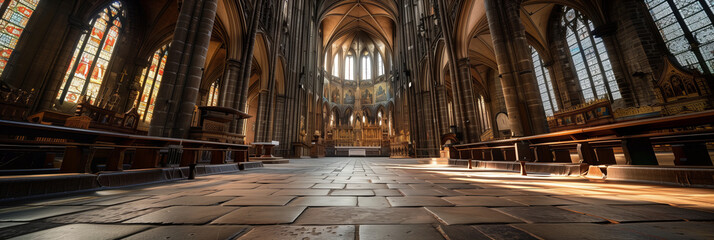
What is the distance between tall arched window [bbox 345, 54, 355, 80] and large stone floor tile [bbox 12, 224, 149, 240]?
1261 inches

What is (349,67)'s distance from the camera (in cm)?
3266

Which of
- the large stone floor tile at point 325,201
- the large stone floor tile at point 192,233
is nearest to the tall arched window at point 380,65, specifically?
the large stone floor tile at point 325,201

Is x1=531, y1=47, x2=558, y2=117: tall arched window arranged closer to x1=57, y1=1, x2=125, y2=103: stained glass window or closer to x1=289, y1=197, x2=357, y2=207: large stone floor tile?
x1=289, y1=197, x2=357, y2=207: large stone floor tile

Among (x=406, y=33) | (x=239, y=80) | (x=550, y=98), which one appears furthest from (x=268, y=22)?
(x=550, y=98)

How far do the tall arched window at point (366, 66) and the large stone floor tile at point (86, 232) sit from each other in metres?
32.1

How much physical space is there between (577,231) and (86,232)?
202cm

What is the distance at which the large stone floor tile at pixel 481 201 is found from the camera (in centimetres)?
145

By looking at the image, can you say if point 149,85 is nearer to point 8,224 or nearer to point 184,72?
point 184,72

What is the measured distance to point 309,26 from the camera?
19.4m

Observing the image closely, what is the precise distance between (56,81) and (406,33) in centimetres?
1976

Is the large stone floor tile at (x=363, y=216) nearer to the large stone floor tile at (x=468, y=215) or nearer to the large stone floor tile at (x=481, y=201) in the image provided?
the large stone floor tile at (x=468, y=215)

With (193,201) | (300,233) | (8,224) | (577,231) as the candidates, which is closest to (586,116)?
(577,231)

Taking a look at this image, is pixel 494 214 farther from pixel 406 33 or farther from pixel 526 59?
pixel 406 33

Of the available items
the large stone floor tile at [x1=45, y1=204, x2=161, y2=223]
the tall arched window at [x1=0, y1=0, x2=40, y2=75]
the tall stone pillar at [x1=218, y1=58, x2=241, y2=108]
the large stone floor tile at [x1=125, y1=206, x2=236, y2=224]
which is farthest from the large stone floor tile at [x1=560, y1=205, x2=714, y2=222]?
the tall arched window at [x1=0, y1=0, x2=40, y2=75]
